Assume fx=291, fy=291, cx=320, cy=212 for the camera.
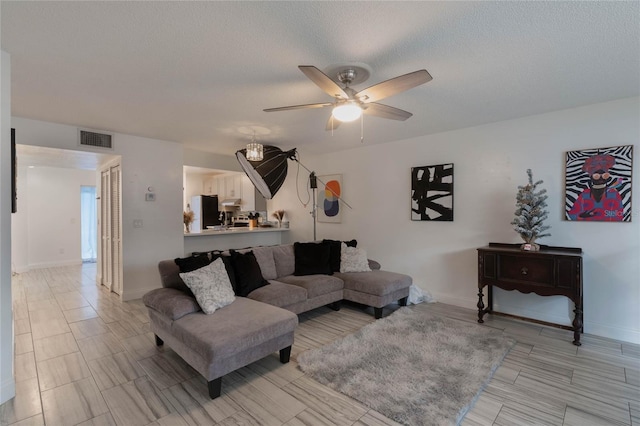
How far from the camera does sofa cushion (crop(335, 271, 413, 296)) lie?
3535mm

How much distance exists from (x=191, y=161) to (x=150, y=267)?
6.40ft

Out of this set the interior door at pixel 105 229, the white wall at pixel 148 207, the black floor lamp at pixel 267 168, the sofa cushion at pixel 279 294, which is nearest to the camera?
the sofa cushion at pixel 279 294

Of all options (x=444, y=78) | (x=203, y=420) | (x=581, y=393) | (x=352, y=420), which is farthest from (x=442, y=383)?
(x=444, y=78)

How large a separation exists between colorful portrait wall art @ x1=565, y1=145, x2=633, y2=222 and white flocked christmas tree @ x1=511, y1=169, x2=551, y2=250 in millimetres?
285

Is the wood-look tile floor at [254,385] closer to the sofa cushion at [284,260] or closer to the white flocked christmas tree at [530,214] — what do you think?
the sofa cushion at [284,260]

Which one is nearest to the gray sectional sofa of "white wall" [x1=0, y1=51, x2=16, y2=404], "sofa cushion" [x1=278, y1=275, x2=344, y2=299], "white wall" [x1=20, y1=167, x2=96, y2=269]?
"sofa cushion" [x1=278, y1=275, x2=344, y2=299]

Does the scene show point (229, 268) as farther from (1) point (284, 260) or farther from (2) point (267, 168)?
(2) point (267, 168)

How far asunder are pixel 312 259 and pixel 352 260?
0.57 metres

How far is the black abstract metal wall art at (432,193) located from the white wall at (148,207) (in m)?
3.75

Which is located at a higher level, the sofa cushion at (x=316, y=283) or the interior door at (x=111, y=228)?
the interior door at (x=111, y=228)

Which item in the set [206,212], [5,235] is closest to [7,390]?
[5,235]

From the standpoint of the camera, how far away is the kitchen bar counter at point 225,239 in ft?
16.1

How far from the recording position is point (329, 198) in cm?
555

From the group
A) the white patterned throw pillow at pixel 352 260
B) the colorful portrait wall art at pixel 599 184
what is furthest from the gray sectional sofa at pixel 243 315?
the colorful portrait wall art at pixel 599 184
